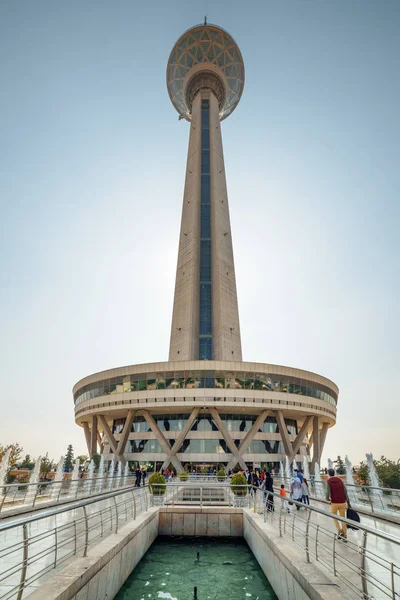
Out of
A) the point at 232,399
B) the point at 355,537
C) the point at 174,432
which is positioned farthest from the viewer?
the point at 174,432

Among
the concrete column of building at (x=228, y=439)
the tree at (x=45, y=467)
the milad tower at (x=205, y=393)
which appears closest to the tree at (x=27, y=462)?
the tree at (x=45, y=467)

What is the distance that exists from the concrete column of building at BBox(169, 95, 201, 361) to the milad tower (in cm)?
19

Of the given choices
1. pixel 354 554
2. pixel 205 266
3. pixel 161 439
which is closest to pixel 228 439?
pixel 161 439

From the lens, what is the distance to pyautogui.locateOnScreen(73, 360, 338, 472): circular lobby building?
4009 centimetres

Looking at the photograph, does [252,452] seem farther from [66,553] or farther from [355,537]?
[66,553]

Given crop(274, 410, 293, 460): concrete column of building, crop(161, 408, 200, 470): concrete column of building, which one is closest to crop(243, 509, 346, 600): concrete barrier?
crop(161, 408, 200, 470): concrete column of building

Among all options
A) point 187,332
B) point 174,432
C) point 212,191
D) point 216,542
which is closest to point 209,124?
point 212,191

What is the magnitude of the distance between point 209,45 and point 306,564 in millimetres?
93273

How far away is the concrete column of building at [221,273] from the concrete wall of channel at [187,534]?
1407 inches

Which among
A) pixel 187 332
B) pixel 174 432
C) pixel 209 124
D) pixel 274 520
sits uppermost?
pixel 209 124

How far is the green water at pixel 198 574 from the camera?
885cm

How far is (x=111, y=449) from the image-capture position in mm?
48750

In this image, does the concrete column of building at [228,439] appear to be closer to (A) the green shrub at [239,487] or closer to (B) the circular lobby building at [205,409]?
(B) the circular lobby building at [205,409]

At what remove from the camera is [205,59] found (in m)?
78.9
